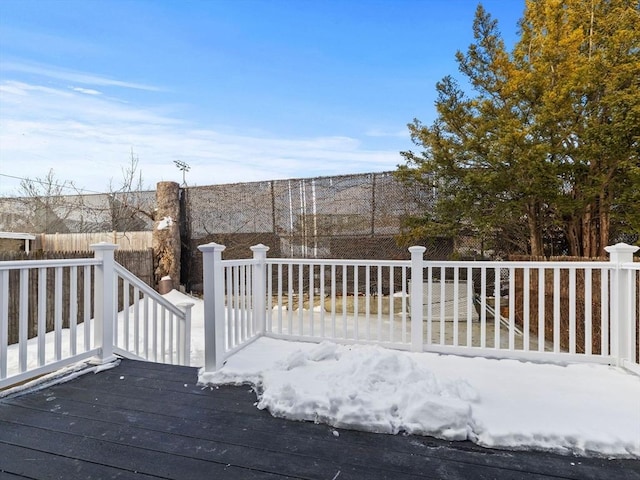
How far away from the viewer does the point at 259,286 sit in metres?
3.51

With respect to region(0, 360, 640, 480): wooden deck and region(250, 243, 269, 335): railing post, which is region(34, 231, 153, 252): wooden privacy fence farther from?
region(0, 360, 640, 480): wooden deck

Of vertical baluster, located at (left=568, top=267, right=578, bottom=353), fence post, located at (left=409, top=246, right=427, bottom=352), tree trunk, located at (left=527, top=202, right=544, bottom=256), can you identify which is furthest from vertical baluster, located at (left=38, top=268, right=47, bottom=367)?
tree trunk, located at (left=527, top=202, right=544, bottom=256)

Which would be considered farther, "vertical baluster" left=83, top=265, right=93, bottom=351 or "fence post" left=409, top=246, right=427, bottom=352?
"fence post" left=409, top=246, right=427, bottom=352

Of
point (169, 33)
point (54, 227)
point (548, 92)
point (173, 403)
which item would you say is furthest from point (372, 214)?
point (54, 227)

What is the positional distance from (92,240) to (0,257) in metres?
3.30

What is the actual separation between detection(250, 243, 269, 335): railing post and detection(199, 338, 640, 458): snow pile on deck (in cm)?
76

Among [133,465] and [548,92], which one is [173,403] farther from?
[548,92]

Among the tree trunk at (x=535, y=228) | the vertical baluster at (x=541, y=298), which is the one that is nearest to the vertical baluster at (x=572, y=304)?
the vertical baluster at (x=541, y=298)

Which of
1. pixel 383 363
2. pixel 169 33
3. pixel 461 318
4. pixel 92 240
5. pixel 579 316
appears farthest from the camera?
pixel 92 240

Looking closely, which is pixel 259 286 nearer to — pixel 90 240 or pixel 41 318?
pixel 41 318

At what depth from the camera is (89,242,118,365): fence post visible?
2812mm

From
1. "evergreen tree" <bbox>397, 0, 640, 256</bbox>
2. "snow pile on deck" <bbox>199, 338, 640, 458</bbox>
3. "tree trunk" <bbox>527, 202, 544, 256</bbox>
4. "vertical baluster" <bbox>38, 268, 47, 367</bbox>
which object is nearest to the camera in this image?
"snow pile on deck" <bbox>199, 338, 640, 458</bbox>

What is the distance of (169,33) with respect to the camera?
562 cm

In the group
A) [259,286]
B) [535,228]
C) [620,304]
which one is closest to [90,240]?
[259,286]
